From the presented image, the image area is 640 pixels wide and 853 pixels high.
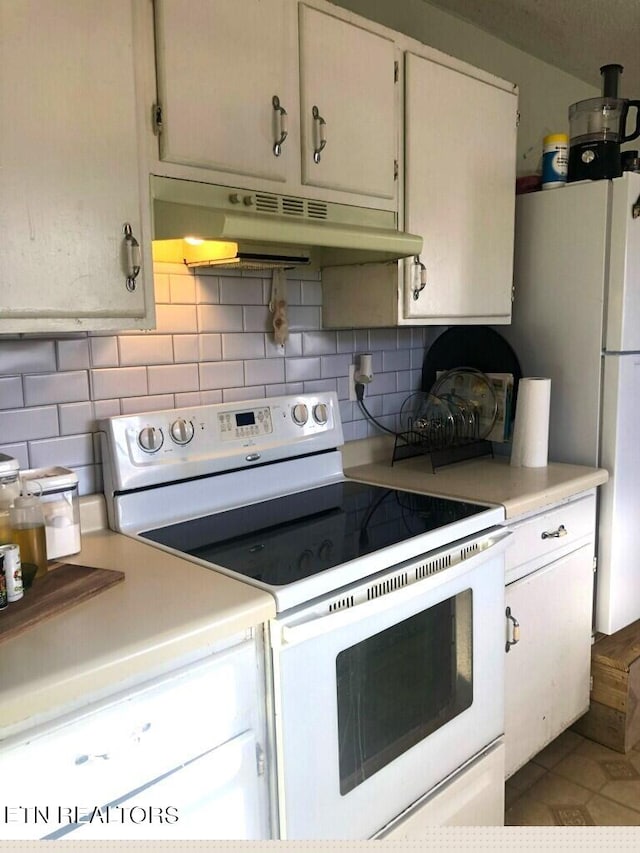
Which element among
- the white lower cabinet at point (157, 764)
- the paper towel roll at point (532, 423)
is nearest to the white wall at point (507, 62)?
the paper towel roll at point (532, 423)

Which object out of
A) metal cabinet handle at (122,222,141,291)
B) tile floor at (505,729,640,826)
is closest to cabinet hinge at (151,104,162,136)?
metal cabinet handle at (122,222,141,291)

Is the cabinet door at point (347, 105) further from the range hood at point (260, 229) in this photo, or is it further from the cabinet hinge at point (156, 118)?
the cabinet hinge at point (156, 118)

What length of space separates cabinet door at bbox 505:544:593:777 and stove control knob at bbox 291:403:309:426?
0.74 metres

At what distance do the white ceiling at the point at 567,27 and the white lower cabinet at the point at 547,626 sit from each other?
1687 mm

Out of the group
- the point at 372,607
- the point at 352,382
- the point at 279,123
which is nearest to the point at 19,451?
the point at 372,607

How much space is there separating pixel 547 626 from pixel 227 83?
1.70 m

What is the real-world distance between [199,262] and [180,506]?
24.3 inches

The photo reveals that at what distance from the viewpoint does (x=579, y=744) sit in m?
2.36

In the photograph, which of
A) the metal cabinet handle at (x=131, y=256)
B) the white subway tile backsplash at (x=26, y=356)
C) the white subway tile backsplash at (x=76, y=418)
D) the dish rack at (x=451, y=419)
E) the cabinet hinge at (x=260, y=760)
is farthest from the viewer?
the dish rack at (x=451, y=419)

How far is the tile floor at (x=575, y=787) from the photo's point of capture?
79.0 inches

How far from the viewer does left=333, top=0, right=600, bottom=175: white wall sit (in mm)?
2299

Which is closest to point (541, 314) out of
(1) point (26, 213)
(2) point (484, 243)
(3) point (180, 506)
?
(2) point (484, 243)

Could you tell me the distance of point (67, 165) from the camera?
1.27 meters

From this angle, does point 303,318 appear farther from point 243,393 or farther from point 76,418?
point 76,418
